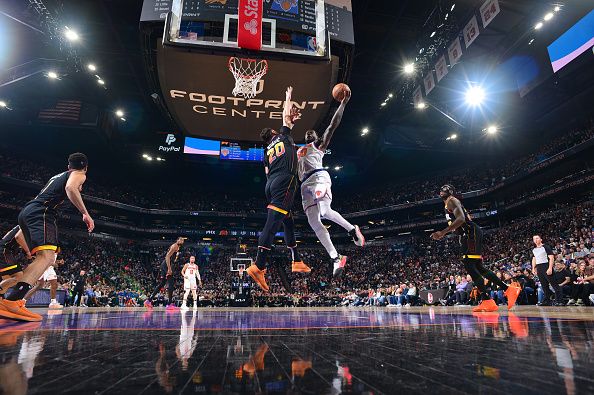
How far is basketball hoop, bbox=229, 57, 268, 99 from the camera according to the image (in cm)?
954

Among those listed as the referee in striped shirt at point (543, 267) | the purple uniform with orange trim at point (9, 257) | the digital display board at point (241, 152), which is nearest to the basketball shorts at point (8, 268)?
the purple uniform with orange trim at point (9, 257)

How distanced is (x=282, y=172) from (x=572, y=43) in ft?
61.6

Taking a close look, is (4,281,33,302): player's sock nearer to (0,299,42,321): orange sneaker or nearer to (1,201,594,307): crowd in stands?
(0,299,42,321): orange sneaker

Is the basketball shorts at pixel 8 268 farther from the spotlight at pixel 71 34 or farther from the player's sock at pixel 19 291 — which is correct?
the spotlight at pixel 71 34

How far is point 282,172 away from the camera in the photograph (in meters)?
4.67

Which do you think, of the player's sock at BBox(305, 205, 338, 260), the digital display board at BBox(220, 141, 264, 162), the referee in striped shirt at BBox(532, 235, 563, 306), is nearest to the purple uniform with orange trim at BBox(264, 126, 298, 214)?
the player's sock at BBox(305, 205, 338, 260)

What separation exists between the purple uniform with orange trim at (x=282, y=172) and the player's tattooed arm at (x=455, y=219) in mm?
2637

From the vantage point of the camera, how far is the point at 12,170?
84.6 ft

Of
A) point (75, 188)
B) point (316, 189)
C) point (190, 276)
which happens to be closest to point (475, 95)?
point (190, 276)

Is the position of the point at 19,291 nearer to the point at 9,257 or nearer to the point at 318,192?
the point at 9,257

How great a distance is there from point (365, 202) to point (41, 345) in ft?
114

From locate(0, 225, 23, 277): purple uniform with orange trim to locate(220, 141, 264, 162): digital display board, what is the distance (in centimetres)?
2126

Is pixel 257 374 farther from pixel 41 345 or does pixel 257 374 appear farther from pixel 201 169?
pixel 201 169

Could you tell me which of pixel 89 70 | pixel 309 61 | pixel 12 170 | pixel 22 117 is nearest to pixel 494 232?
pixel 309 61
